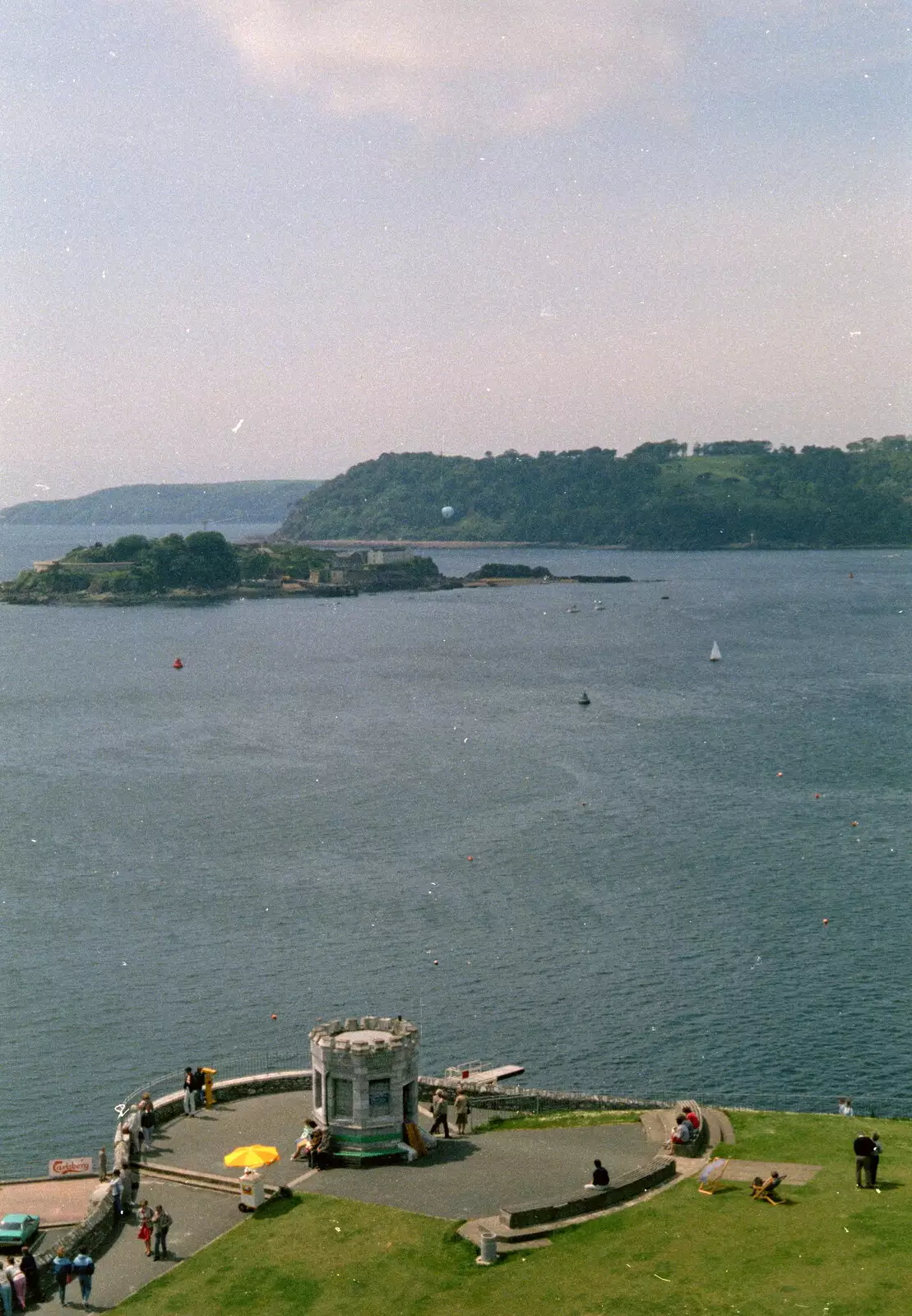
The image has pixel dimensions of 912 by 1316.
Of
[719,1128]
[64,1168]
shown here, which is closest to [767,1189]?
[719,1128]

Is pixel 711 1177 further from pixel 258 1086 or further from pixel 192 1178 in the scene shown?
pixel 258 1086

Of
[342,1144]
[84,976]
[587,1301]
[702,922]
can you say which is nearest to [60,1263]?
[342,1144]

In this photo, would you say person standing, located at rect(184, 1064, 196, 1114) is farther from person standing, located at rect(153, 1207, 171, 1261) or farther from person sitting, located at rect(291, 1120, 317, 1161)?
person standing, located at rect(153, 1207, 171, 1261)

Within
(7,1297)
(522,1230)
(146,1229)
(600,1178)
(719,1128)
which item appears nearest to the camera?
(7,1297)

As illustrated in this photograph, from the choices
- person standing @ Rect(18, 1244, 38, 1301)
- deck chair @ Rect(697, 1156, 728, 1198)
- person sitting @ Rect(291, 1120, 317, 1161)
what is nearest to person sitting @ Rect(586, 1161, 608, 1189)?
deck chair @ Rect(697, 1156, 728, 1198)

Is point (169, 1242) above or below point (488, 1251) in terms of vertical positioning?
below

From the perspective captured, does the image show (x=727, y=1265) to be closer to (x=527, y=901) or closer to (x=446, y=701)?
(x=527, y=901)
